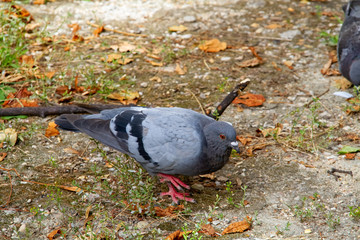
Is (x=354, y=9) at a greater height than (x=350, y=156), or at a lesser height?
greater

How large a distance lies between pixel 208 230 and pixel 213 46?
3.07m

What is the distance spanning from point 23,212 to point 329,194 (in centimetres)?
236

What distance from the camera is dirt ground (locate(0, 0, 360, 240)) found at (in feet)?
11.0

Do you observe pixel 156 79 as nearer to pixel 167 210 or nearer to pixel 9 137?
pixel 9 137

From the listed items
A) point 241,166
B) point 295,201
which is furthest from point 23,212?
point 295,201

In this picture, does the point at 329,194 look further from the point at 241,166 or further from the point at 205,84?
the point at 205,84

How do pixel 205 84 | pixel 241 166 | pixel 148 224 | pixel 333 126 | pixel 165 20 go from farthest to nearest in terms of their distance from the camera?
pixel 165 20 → pixel 205 84 → pixel 333 126 → pixel 241 166 → pixel 148 224

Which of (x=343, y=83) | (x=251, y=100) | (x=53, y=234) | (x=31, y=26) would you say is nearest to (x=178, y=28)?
(x=251, y=100)

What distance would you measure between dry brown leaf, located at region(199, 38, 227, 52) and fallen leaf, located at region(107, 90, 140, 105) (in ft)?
4.18

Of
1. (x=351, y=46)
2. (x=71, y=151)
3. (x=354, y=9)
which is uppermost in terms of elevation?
(x=354, y=9)

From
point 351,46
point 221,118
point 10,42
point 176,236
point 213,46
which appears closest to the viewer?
point 176,236

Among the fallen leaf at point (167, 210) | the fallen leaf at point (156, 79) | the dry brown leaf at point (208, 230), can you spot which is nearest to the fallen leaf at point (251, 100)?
the fallen leaf at point (156, 79)

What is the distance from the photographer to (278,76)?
5262 mm

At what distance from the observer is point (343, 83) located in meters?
5.13
